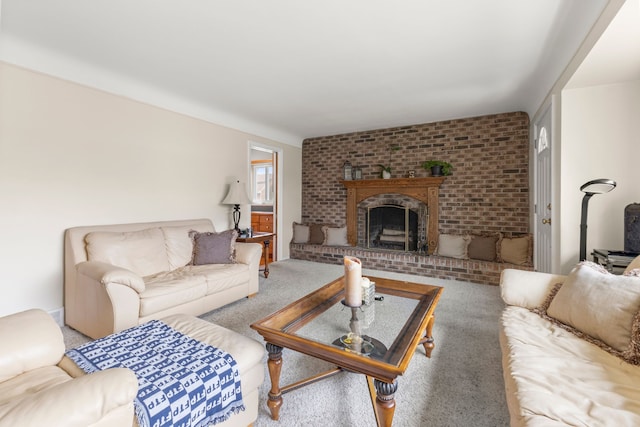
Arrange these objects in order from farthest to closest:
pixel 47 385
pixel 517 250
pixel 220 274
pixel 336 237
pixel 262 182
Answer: pixel 262 182 → pixel 336 237 → pixel 517 250 → pixel 220 274 → pixel 47 385

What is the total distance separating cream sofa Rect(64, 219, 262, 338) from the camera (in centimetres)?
215

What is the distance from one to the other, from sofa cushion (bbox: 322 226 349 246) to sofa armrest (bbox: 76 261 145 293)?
3.40 meters

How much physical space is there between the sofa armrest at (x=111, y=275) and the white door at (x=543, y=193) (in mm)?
3746

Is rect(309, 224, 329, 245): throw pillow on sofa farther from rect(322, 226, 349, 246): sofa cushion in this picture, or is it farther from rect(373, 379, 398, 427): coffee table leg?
rect(373, 379, 398, 427): coffee table leg

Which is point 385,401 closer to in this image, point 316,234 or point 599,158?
point 599,158

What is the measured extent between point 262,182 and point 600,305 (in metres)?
6.31

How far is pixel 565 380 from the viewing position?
3.86 ft

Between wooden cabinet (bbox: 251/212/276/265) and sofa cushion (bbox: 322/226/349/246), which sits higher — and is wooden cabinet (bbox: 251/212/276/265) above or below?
above

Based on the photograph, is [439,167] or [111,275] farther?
[439,167]

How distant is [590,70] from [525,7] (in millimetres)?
810

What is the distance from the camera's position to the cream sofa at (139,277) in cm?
215

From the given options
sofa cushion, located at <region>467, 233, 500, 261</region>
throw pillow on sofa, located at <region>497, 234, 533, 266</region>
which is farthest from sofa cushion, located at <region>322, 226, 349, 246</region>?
throw pillow on sofa, located at <region>497, 234, 533, 266</region>

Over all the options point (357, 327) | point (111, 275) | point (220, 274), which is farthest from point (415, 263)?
point (111, 275)

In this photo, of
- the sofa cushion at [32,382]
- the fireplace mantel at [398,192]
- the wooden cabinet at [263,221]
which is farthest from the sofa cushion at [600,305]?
the wooden cabinet at [263,221]
